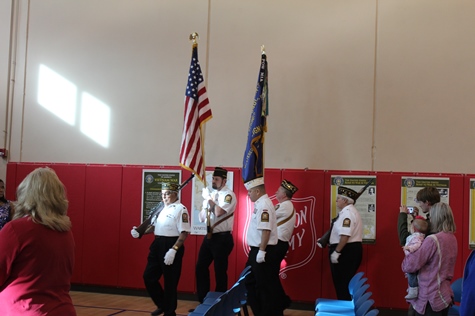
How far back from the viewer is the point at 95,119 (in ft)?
28.1

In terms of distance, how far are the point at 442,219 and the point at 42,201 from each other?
2803 millimetres

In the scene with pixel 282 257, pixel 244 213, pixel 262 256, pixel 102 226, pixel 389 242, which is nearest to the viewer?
pixel 262 256

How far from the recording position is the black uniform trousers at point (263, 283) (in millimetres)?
6062

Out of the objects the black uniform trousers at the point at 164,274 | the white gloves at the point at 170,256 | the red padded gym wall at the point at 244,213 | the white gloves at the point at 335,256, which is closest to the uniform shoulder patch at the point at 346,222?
the white gloves at the point at 335,256

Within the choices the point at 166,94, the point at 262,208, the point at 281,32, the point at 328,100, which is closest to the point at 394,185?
the point at 328,100

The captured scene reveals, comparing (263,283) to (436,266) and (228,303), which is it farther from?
(436,266)

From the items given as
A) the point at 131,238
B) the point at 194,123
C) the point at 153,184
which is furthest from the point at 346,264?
the point at 131,238

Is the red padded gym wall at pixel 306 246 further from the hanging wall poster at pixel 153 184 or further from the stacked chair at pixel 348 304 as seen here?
the stacked chair at pixel 348 304

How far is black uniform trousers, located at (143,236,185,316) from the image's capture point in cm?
628

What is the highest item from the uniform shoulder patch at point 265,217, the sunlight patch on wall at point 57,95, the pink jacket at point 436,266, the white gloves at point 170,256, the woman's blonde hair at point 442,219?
the sunlight patch on wall at point 57,95

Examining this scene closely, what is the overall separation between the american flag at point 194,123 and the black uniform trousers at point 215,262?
2.65ft

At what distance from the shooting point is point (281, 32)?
7.89 m

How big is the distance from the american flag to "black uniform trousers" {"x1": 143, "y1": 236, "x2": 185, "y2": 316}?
1021mm

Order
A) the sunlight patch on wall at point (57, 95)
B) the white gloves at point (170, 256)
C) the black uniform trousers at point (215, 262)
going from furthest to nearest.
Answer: the sunlight patch on wall at point (57, 95) < the black uniform trousers at point (215, 262) < the white gloves at point (170, 256)
